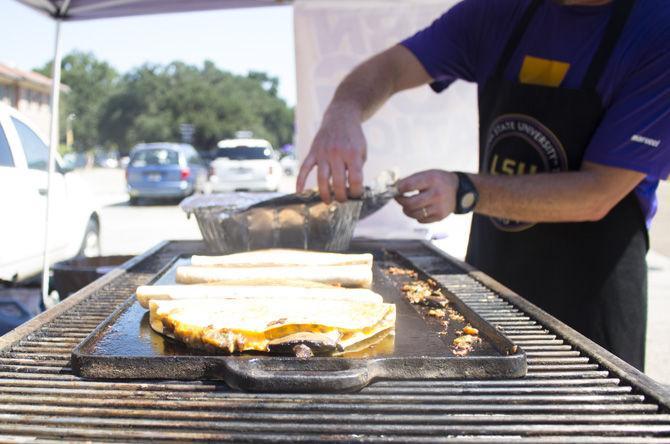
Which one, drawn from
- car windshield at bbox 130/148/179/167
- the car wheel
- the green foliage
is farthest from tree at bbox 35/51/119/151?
the car wheel

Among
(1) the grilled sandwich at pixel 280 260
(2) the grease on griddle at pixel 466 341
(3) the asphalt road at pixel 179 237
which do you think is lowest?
(3) the asphalt road at pixel 179 237

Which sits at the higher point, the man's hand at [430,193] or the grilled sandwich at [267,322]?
the man's hand at [430,193]

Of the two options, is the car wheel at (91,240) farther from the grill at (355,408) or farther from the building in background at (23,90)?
the grill at (355,408)

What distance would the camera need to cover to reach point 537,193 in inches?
78.7

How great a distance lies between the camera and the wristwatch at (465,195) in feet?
6.60

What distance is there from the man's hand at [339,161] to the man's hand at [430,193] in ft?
0.51

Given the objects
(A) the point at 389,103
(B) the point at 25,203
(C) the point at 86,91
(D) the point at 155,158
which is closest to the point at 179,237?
(B) the point at 25,203

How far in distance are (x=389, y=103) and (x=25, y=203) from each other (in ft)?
10.5

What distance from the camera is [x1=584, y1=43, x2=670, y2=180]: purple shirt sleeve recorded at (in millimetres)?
1882

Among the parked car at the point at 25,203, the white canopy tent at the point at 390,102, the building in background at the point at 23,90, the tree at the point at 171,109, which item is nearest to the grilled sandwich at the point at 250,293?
the parked car at the point at 25,203

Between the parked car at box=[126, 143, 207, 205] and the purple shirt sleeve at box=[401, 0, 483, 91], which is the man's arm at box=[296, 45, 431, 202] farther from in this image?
the parked car at box=[126, 143, 207, 205]

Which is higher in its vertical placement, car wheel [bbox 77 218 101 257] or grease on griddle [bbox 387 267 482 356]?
grease on griddle [bbox 387 267 482 356]

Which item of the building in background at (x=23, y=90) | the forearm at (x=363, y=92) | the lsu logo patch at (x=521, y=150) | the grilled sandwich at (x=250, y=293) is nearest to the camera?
the grilled sandwich at (x=250, y=293)

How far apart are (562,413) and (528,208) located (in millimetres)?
1038
